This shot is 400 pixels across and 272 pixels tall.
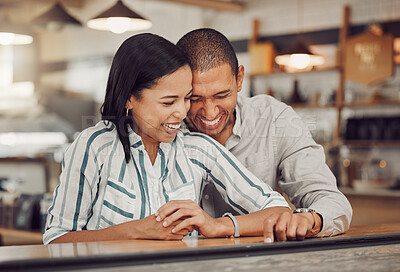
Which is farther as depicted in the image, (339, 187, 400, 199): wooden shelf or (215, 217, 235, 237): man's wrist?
(339, 187, 400, 199): wooden shelf

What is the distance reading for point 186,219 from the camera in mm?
1339

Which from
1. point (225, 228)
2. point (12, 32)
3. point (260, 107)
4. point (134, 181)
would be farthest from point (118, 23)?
point (225, 228)

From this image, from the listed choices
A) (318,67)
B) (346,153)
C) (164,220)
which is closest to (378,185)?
(346,153)

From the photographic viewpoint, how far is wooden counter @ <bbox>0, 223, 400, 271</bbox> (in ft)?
3.09

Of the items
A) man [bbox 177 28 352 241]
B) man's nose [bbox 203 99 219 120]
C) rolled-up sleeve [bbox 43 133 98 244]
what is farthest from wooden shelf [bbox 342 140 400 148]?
rolled-up sleeve [bbox 43 133 98 244]

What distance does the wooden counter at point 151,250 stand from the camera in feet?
3.09

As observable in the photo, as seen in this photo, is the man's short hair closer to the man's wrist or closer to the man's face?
the man's face

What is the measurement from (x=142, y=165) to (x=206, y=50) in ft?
1.52

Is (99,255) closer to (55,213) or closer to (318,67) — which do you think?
(55,213)

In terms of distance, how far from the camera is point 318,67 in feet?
22.2

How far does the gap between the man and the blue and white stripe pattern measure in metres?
0.12

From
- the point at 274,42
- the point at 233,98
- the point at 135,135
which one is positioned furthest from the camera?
the point at 274,42

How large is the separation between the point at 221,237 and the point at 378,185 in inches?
166

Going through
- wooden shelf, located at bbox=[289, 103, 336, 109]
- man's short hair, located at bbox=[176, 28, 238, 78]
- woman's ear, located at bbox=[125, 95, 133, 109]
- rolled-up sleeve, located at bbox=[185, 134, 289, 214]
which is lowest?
rolled-up sleeve, located at bbox=[185, 134, 289, 214]
